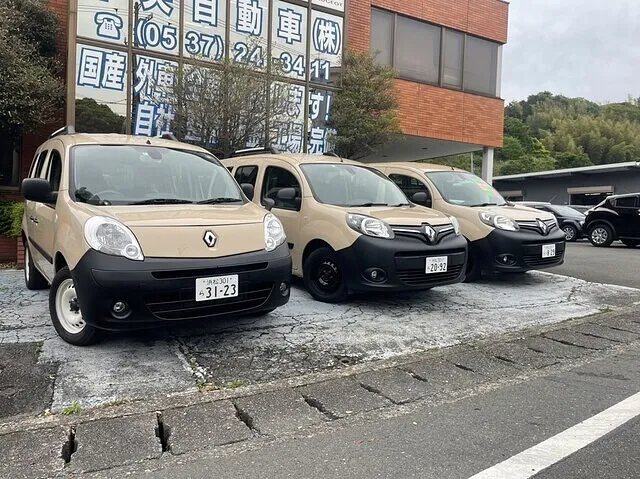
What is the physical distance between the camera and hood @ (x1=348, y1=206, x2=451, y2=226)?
561cm

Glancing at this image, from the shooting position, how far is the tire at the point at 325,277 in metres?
5.71

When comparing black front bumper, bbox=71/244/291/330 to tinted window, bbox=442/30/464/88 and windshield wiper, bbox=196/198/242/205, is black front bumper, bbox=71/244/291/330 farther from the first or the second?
tinted window, bbox=442/30/464/88

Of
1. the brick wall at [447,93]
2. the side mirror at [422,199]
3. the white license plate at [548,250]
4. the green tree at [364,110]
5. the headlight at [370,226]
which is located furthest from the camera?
the brick wall at [447,93]

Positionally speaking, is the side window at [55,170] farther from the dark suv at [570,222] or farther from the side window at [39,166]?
the dark suv at [570,222]

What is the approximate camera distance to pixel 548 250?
7199 mm

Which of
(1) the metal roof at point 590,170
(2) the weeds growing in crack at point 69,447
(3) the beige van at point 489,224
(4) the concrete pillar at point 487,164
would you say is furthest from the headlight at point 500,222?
(1) the metal roof at point 590,170

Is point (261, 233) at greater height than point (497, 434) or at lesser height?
greater

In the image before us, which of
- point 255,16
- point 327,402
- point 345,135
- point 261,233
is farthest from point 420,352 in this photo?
point 255,16

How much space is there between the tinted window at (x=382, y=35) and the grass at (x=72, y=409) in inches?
510

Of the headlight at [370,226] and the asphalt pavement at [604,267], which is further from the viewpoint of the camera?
the asphalt pavement at [604,267]

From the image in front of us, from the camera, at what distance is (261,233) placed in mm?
4340

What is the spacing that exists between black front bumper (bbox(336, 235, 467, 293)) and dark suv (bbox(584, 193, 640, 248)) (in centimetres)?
1061

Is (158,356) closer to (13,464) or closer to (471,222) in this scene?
(13,464)

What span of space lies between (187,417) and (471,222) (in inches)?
202
